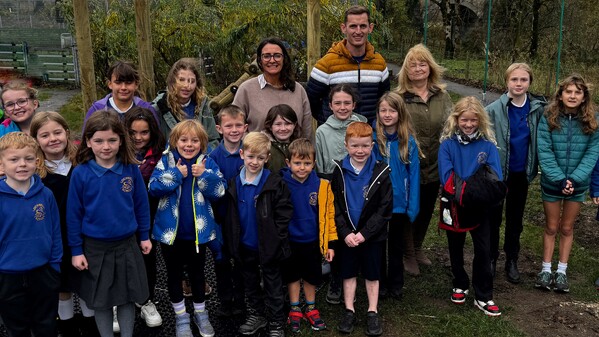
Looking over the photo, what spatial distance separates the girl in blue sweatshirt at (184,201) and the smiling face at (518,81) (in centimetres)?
236

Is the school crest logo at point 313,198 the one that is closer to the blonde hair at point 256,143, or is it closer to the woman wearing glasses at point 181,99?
the blonde hair at point 256,143

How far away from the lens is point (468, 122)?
13.2 ft

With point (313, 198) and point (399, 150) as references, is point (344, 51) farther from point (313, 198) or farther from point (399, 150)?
point (313, 198)

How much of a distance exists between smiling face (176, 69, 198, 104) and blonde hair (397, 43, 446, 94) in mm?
1626

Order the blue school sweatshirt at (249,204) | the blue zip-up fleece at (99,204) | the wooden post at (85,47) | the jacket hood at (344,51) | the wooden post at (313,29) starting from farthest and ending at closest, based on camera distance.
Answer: the wooden post at (313,29)
the wooden post at (85,47)
the jacket hood at (344,51)
the blue school sweatshirt at (249,204)
the blue zip-up fleece at (99,204)

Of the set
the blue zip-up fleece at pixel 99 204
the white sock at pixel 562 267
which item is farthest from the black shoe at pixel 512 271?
the blue zip-up fleece at pixel 99 204

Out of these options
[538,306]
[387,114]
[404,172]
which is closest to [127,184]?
[387,114]

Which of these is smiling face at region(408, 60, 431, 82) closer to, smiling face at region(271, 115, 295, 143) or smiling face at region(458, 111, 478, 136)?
smiling face at region(458, 111, 478, 136)

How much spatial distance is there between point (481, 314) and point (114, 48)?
8.00m

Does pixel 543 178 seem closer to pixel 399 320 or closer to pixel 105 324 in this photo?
pixel 399 320

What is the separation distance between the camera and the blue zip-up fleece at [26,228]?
3062mm

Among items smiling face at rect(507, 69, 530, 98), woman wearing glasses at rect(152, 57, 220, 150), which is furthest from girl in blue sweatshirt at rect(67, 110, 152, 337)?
smiling face at rect(507, 69, 530, 98)

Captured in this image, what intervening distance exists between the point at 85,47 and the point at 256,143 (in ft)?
6.71

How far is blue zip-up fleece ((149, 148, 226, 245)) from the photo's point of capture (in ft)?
11.6
